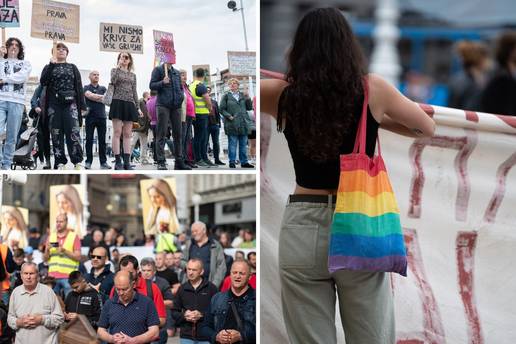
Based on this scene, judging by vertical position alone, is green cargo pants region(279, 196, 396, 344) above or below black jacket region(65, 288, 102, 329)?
above

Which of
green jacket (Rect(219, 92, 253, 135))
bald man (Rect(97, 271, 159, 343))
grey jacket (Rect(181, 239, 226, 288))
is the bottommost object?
bald man (Rect(97, 271, 159, 343))

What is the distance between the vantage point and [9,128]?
410cm

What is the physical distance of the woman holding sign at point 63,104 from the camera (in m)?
4.12

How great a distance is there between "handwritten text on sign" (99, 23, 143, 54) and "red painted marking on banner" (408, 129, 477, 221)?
1272 millimetres

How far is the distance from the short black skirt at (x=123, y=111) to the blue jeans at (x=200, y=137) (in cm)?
26

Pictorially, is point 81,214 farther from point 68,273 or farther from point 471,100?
point 471,100

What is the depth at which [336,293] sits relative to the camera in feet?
11.8

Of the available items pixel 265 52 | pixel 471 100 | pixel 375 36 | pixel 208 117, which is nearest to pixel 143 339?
pixel 208 117

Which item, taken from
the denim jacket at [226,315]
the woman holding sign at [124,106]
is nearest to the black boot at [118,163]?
the woman holding sign at [124,106]

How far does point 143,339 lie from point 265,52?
28.0 ft

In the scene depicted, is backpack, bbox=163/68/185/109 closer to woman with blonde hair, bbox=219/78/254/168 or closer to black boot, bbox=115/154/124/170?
woman with blonde hair, bbox=219/78/254/168

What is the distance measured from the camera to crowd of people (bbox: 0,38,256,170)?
4102mm

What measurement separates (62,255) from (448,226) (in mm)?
1699

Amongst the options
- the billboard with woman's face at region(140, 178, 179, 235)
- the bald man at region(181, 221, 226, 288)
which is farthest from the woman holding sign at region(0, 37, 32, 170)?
the bald man at region(181, 221, 226, 288)
